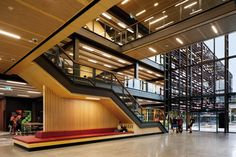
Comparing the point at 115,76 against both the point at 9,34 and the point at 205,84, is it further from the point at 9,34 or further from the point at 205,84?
the point at 205,84

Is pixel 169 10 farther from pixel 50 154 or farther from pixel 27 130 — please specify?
pixel 27 130

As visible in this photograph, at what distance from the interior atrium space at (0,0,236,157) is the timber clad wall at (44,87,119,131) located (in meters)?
0.05

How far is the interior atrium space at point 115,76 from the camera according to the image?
5137 mm

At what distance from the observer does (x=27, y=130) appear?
13336 millimetres

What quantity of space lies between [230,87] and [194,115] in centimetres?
348

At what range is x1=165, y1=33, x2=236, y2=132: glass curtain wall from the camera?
567 inches

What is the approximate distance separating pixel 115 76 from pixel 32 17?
23.5 feet

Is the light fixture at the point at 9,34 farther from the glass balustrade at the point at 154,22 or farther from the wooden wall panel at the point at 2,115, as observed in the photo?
the wooden wall panel at the point at 2,115

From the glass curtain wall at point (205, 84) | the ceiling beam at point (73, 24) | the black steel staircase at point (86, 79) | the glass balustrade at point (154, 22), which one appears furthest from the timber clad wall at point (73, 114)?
the glass curtain wall at point (205, 84)

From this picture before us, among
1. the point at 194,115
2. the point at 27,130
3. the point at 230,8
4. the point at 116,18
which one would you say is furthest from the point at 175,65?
the point at 27,130

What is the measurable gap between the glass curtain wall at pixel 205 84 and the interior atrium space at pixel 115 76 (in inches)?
2.9

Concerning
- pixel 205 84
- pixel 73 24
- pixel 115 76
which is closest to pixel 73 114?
pixel 115 76

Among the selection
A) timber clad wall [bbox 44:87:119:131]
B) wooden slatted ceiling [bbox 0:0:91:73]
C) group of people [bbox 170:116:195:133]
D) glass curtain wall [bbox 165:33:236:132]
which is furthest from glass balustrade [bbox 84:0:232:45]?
wooden slatted ceiling [bbox 0:0:91:73]

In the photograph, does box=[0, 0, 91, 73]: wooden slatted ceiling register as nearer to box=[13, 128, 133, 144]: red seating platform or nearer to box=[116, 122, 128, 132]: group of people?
box=[13, 128, 133, 144]: red seating platform
